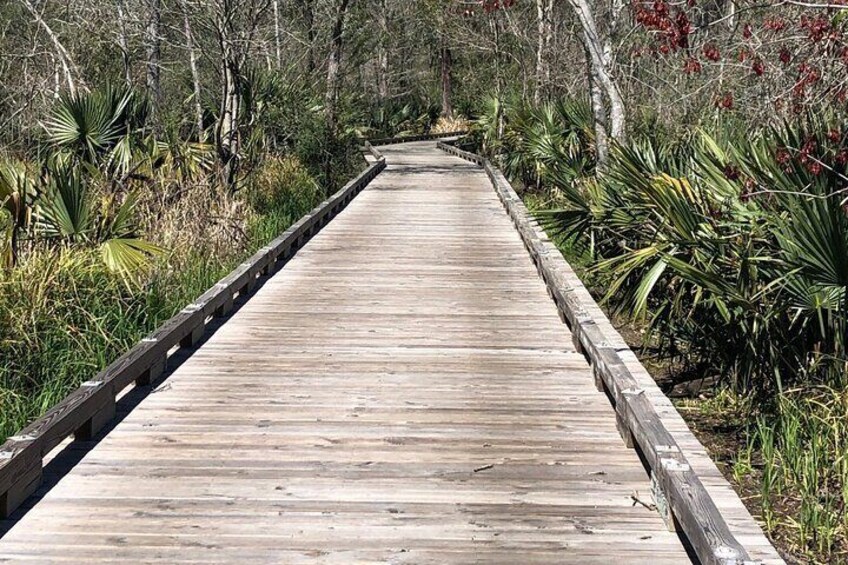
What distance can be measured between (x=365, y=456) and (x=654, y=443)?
1.48 m

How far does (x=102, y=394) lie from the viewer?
5.70 m

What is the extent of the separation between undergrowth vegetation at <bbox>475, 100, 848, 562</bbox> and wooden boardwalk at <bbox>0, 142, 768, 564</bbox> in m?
1.01

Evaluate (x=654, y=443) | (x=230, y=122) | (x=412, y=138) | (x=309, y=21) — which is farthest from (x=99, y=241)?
(x=412, y=138)

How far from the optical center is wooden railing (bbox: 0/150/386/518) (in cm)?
459

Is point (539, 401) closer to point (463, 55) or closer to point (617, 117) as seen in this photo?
point (617, 117)

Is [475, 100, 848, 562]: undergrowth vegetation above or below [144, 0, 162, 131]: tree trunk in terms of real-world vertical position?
below

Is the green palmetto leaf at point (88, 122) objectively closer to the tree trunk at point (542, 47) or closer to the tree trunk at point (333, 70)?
the tree trunk at point (333, 70)


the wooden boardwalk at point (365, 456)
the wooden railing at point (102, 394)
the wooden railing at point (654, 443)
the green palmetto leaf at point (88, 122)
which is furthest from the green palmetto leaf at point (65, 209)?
the green palmetto leaf at point (88, 122)

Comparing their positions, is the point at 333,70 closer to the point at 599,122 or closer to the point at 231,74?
the point at 231,74

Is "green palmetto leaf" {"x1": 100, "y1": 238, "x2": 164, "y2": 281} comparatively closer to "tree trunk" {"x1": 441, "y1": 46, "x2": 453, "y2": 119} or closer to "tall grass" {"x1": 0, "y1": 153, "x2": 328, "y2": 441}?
"tall grass" {"x1": 0, "y1": 153, "x2": 328, "y2": 441}

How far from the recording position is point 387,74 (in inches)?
2232

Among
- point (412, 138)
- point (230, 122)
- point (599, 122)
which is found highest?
point (230, 122)

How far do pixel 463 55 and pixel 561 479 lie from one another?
52612 millimetres

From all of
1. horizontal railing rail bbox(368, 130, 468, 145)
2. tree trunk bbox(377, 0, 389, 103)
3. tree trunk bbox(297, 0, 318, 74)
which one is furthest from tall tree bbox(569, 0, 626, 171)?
tree trunk bbox(377, 0, 389, 103)
